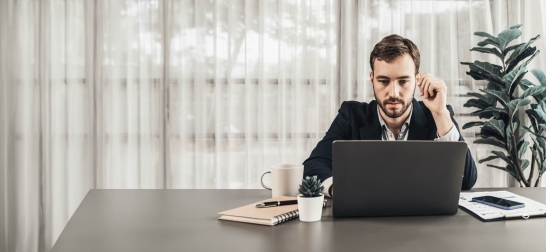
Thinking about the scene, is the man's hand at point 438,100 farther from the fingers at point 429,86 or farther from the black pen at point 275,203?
the black pen at point 275,203

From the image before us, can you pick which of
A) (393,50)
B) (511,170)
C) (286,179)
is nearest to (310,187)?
(286,179)

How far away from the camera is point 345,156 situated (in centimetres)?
141

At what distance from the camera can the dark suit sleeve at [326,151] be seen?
1.97 metres

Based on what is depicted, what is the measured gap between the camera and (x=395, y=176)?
1424 millimetres

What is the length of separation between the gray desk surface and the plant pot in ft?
0.08

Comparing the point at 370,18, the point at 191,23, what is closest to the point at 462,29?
the point at 370,18

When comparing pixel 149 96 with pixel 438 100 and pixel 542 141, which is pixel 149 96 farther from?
pixel 542 141

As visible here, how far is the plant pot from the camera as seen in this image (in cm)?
142

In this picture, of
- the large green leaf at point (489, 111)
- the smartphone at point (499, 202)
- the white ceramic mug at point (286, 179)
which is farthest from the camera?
the large green leaf at point (489, 111)

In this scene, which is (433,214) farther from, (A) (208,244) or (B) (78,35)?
(B) (78,35)

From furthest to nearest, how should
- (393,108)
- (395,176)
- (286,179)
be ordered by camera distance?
1. (393,108)
2. (286,179)
3. (395,176)

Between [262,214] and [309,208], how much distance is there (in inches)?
5.2

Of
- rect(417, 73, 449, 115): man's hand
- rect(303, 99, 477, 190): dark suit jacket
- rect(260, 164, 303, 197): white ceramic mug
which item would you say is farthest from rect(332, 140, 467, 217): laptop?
rect(417, 73, 449, 115): man's hand

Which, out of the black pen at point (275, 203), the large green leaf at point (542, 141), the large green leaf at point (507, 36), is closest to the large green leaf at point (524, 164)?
the large green leaf at point (542, 141)
